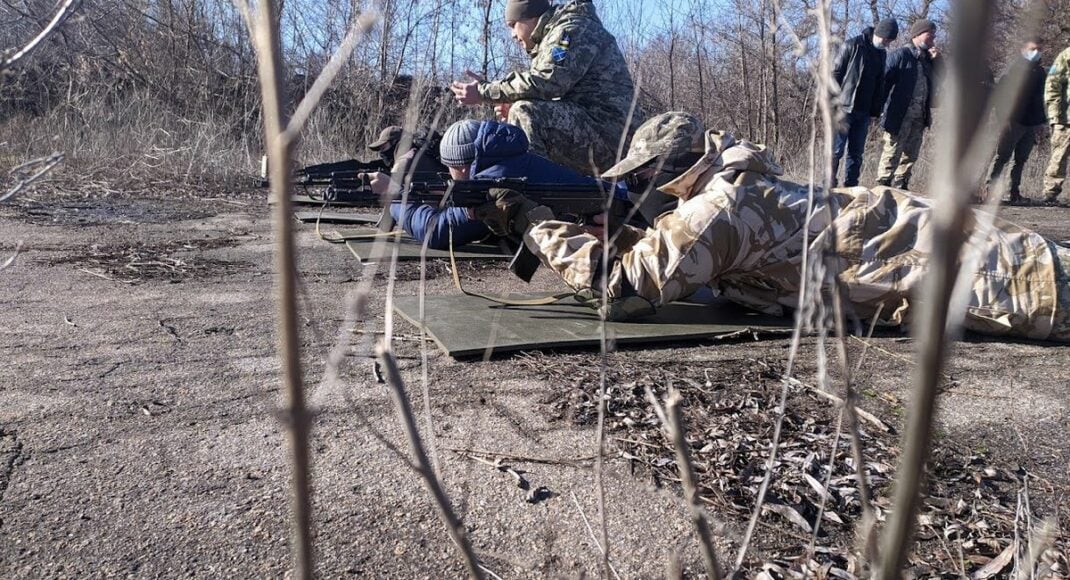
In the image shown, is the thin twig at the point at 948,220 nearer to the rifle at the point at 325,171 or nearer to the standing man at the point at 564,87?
the rifle at the point at 325,171

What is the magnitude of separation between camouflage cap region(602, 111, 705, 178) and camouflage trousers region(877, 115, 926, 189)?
6.17m

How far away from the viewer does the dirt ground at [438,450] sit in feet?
4.98

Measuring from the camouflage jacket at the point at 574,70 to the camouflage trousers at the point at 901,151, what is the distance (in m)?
4.17

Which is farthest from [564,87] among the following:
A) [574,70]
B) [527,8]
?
[527,8]

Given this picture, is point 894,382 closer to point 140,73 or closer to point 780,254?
point 780,254

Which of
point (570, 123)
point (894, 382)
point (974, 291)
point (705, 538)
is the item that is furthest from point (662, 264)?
point (570, 123)

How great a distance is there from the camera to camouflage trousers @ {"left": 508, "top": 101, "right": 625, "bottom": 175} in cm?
531

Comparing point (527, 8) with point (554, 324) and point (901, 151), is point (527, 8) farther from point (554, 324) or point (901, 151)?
point (901, 151)

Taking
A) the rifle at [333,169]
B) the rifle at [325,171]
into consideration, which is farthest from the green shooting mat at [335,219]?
the rifle at [325,171]

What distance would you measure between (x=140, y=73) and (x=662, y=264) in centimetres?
948

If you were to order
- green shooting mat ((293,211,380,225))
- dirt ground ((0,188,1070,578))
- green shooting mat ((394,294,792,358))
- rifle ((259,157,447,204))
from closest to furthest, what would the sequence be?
dirt ground ((0,188,1070,578)), green shooting mat ((394,294,792,358)), rifle ((259,157,447,204)), green shooting mat ((293,211,380,225))

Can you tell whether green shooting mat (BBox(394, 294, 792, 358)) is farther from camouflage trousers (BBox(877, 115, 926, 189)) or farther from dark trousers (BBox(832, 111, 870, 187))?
camouflage trousers (BBox(877, 115, 926, 189))

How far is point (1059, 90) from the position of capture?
336 inches

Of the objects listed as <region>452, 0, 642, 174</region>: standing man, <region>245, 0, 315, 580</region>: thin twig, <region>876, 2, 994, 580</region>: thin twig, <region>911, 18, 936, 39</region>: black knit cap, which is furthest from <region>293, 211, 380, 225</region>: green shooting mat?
<region>911, 18, 936, 39</region>: black knit cap
